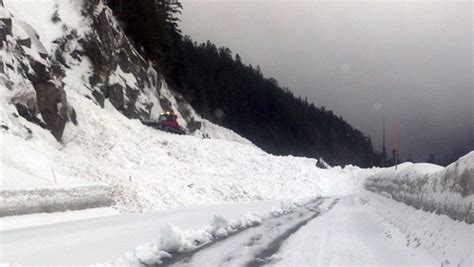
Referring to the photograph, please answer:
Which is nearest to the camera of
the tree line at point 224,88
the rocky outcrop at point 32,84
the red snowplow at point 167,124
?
the rocky outcrop at point 32,84

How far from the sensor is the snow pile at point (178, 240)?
Result: 30.2 ft

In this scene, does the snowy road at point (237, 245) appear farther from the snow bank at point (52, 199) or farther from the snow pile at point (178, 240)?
the snow bank at point (52, 199)

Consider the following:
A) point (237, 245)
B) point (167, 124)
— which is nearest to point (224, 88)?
point (167, 124)

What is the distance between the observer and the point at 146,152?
37.8 meters

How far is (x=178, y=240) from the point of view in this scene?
35.5ft

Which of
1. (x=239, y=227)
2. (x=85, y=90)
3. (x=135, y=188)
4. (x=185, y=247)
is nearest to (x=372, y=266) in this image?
(x=185, y=247)

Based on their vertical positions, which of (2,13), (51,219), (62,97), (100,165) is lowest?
(51,219)

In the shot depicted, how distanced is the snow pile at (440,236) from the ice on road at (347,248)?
19cm

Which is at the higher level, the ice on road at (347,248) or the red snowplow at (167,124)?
the red snowplow at (167,124)

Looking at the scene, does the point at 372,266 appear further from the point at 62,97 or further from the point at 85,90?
the point at 85,90

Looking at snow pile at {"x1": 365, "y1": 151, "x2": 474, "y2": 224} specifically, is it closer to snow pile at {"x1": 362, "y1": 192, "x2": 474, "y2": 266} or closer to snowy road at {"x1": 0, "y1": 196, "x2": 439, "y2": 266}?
snow pile at {"x1": 362, "y1": 192, "x2": 474, "y2": 266}

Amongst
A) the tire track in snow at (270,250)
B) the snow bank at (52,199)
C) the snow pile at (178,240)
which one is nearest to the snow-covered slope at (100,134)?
the snow bank at (52,199)

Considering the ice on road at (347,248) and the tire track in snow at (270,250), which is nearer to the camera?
the tire track in snow at (270,250)

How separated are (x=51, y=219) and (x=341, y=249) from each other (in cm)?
1130
